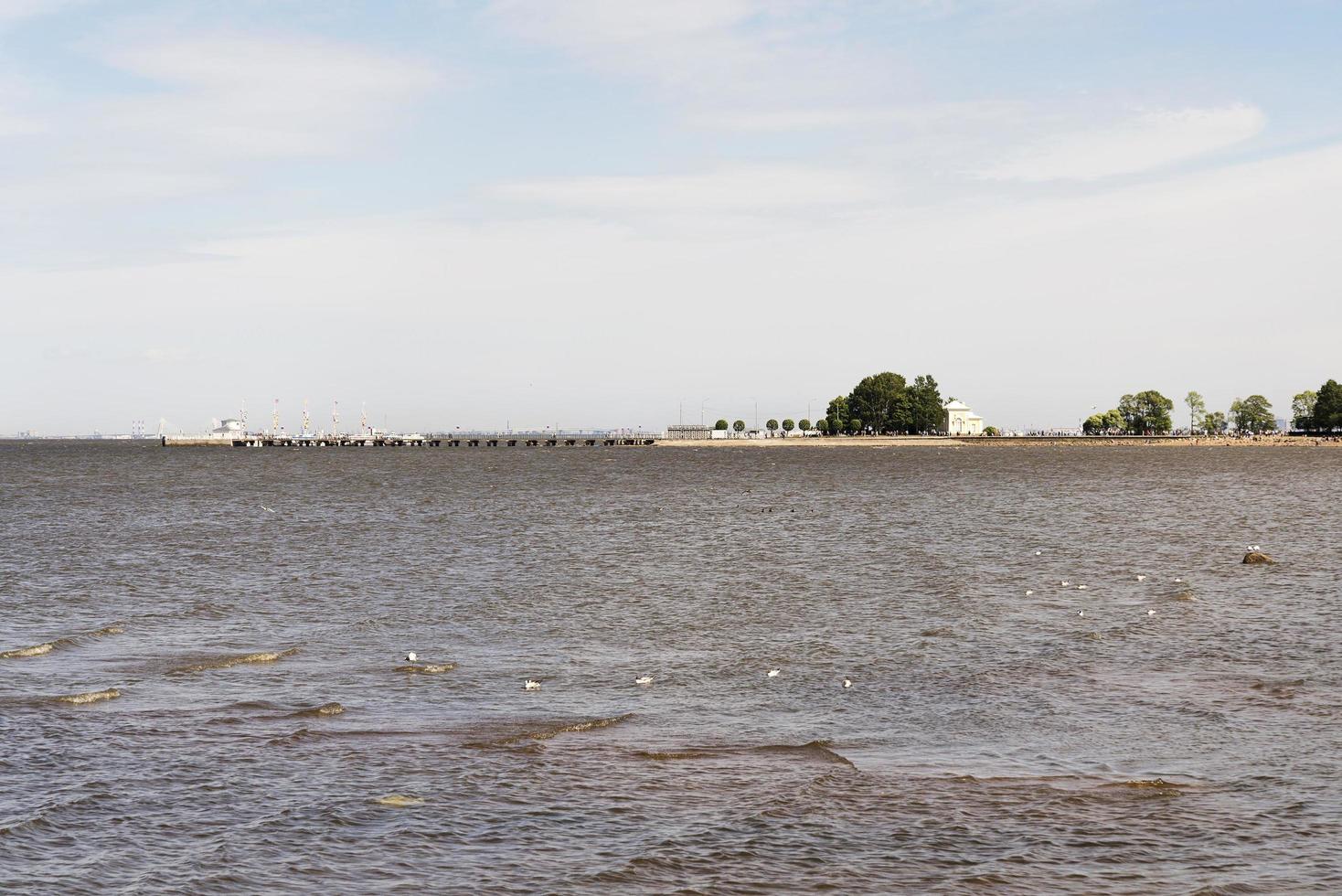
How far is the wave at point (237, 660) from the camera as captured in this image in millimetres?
26862

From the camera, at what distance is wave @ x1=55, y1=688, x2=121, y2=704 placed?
76.1 ft

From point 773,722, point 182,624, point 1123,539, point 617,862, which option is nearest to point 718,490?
point 1123,539

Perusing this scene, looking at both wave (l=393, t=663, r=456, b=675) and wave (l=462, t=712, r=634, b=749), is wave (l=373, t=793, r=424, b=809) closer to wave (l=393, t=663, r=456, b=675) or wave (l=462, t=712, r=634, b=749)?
wave (l=462, t=712, r=634, b=749)

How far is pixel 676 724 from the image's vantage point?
21.6 metres

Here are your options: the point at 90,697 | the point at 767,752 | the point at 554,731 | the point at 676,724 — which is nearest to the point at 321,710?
the point at 554,731

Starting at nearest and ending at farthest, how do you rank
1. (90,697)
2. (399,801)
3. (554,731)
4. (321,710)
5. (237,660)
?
1. (399,801)
2. (554,731)
3. (321,710)
4. (90,697)
5. (237,660)

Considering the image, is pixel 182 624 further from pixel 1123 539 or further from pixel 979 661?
pixel 1123 539

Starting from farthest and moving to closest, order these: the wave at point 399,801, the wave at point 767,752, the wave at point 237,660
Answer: the wave at point 237,660 → the wave at point 767,752 → the wave at point 399,801

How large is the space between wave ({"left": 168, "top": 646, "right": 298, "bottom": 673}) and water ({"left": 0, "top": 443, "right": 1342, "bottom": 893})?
0.31 ft

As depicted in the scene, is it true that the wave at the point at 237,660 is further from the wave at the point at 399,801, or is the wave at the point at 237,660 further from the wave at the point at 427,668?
the wave at the point at 399,801

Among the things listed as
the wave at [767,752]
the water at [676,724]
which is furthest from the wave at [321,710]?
the wave at [767,752]

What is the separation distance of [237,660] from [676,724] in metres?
11.5

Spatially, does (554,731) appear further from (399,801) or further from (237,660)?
(237,660)

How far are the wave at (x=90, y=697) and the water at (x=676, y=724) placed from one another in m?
0.11
